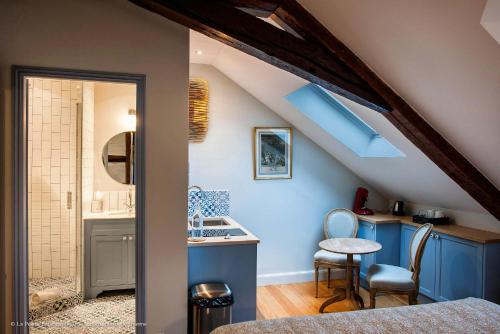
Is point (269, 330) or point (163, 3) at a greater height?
point (163, 3)

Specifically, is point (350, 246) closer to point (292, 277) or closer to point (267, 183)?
point (292, 277)

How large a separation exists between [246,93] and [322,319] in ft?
9.24

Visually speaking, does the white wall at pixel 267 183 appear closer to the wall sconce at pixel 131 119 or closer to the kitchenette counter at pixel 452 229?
the kitchenette counter at pixel 452 229

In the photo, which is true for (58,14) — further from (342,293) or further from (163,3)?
(342,293)

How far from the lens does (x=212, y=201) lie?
13.1 feet

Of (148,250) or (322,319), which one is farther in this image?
(148,250)

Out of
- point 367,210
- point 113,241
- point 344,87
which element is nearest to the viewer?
point 344,87

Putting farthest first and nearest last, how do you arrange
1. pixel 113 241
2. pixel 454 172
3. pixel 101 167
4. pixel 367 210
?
pixel 367 210, pixel 101 167, pixel 113 241, pixel 454 172

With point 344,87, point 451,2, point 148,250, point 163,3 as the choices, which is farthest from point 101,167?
point 451,2

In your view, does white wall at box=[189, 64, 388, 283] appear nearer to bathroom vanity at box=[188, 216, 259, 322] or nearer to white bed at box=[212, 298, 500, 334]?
bathroom vanity at box=[188, 216, 259, 322]

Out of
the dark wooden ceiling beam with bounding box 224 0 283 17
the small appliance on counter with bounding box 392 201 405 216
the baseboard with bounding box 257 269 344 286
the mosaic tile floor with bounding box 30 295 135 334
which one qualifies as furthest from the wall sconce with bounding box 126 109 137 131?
the small appliance on counter with bounding box 392 201 405 216

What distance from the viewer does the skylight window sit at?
3.73 m

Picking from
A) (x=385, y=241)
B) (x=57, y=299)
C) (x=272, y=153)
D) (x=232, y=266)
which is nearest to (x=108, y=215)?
(x=57, y=299)

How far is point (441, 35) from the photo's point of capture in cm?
180
